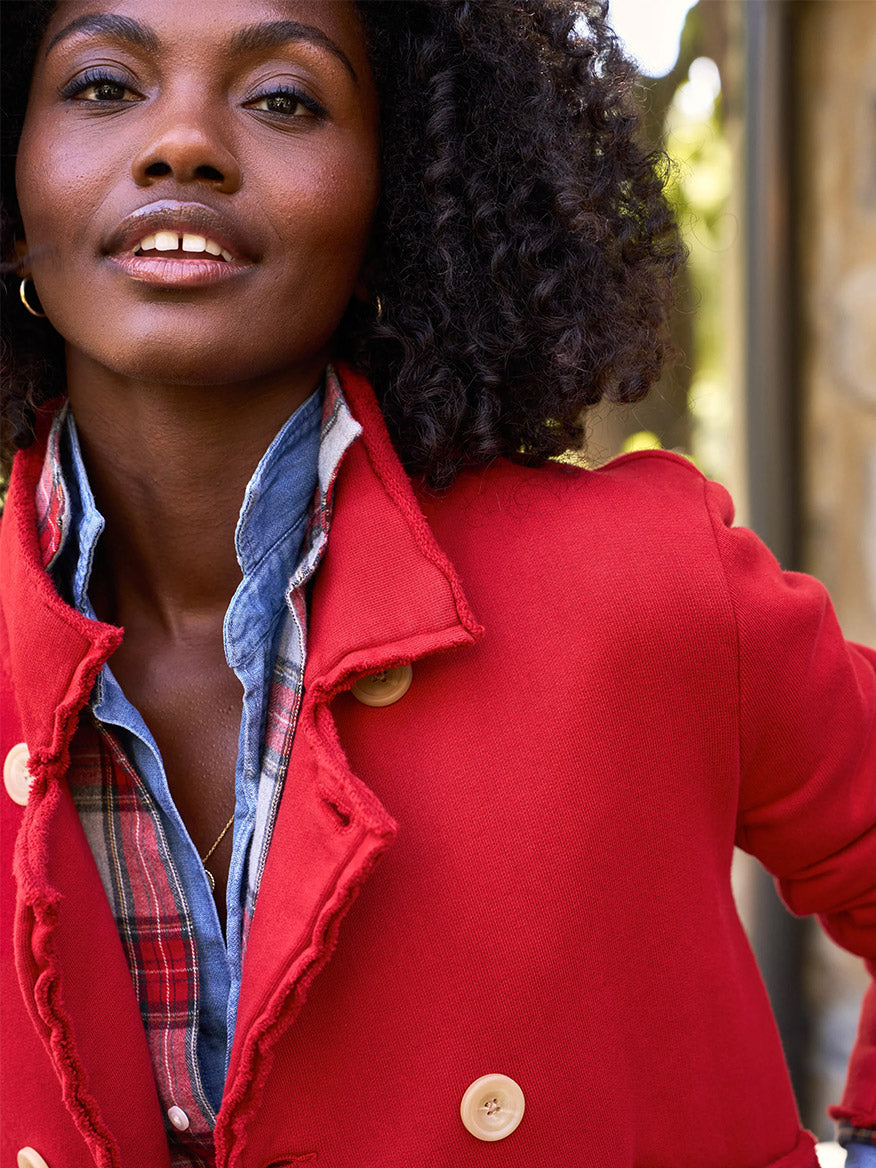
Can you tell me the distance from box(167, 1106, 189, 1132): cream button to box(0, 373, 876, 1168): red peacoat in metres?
0.05

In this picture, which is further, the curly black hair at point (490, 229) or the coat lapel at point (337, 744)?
the curly black hair at point (490, 229)

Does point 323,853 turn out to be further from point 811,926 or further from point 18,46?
point 811,926

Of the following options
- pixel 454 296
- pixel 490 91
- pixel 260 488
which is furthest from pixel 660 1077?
pixel 490 91

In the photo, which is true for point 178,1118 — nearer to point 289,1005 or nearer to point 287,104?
point 289,1005

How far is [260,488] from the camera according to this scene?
1.69 m

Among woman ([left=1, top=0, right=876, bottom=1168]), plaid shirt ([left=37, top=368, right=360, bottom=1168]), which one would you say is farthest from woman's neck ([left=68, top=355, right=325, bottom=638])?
plaid shirt ([left=37, top=368, right=360, bottom=1168])

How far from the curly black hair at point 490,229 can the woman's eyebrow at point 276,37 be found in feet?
0.37

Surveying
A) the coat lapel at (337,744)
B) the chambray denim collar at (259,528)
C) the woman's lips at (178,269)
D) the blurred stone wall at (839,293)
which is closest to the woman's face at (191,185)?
the woman's lips at (178,269)

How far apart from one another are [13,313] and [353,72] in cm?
64

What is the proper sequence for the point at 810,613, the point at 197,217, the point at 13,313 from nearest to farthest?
the point at 197,217, the point at 810,613, the point at 13,313

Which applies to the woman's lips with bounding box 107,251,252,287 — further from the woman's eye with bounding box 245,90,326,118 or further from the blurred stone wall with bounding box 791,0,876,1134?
the blurred stone wall with bounding box 791,0,876,1134

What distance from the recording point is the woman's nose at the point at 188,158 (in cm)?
151

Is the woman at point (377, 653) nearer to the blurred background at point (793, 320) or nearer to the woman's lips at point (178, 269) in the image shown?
the woman's lips at point (178, 269)

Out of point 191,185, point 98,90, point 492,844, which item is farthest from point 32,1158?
point 98,90
